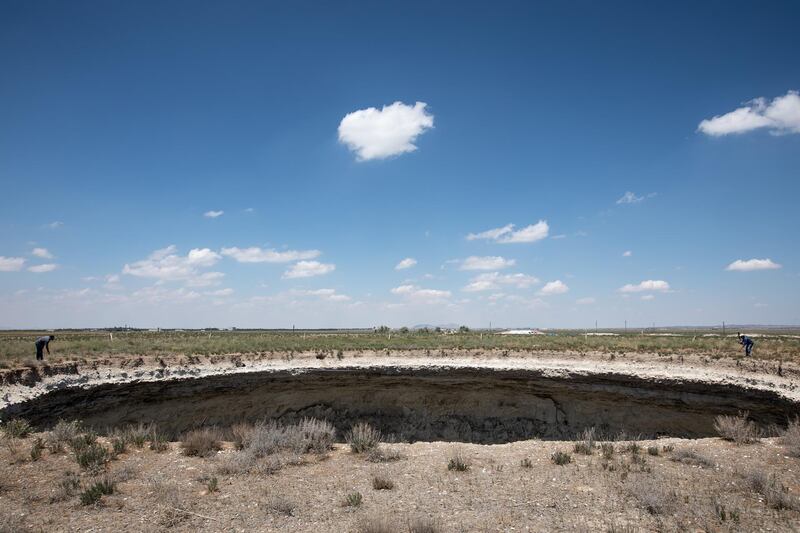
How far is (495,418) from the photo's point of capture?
20.3m

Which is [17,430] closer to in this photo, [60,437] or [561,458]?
[60,437]

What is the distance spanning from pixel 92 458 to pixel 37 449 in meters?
1.57

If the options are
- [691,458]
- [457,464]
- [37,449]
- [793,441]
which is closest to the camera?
[457,464]

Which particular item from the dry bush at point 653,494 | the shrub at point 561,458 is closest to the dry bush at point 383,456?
the shrub at point 561,458

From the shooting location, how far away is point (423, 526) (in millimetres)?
6305

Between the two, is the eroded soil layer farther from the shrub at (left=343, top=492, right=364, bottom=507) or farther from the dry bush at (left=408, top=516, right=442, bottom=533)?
the dry bush at (left=408, top=516, right=442, bottom=533)

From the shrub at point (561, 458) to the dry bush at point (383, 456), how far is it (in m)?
3.40

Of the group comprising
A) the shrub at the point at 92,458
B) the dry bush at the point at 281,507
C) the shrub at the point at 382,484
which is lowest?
→ the shrub at the point at 382,484

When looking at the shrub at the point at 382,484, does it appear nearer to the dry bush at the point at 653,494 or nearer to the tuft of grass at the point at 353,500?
the tuft of grass at the point at 353,500

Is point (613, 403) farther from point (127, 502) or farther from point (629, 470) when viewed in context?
point (127, 502)

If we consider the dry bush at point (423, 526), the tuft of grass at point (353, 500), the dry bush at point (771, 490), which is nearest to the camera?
the dry bush at point (423, 526)

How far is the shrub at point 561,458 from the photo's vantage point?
10055mm

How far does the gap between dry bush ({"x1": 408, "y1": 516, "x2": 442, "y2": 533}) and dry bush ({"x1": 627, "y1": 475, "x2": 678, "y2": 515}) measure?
3.47 m

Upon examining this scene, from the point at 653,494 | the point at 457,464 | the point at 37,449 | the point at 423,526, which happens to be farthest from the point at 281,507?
the point at 37,449
